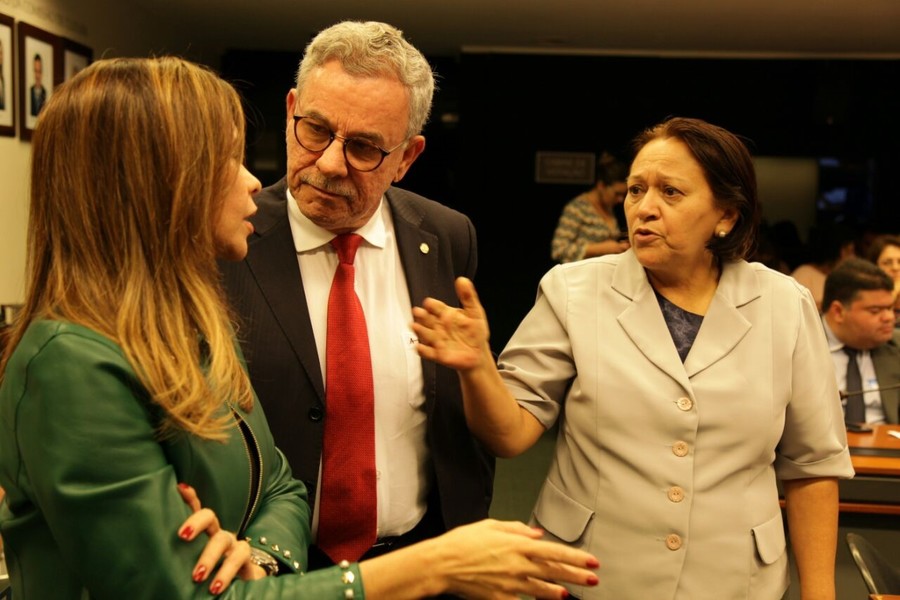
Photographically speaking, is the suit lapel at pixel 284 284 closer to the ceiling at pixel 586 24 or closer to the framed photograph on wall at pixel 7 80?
the framed photograph on wall at pixel 7 80

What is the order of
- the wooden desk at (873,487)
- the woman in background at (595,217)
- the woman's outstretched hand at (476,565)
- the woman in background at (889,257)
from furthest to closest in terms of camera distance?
1. the woman in background at (595,217)
2. the woman in background at (889,257)
3. the wooden desk at (873,487)
4. the woman's outstretched hand at (476,565)

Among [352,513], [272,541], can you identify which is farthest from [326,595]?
[352,513]

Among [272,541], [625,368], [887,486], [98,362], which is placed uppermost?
[98,362]

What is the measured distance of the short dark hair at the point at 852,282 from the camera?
3.96 meters

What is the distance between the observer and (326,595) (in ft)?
3.66

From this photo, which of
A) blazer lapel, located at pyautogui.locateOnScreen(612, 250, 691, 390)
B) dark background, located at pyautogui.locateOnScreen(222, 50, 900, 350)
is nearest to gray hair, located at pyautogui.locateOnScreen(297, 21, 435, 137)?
blazer lapel, located at pyautogui.locateOnScreen(612, 250, 691, 390)

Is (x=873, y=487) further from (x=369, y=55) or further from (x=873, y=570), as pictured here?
(x=369, y=55)

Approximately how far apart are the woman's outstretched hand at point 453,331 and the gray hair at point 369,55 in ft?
1.37

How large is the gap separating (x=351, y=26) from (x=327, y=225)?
0.37 meters

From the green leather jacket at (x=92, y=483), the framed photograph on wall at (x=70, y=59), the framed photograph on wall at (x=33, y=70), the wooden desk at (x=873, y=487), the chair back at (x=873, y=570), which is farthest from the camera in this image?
the framed photograph on wall at (x=70, y=59)

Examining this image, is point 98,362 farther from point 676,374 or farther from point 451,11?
point 451,11

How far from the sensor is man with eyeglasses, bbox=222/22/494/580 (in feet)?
5.37

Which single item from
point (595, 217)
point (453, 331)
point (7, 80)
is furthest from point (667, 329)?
point (595, 217)

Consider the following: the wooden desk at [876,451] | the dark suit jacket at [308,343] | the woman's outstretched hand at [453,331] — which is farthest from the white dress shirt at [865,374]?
the woman's outstretched hand at [453,331]
